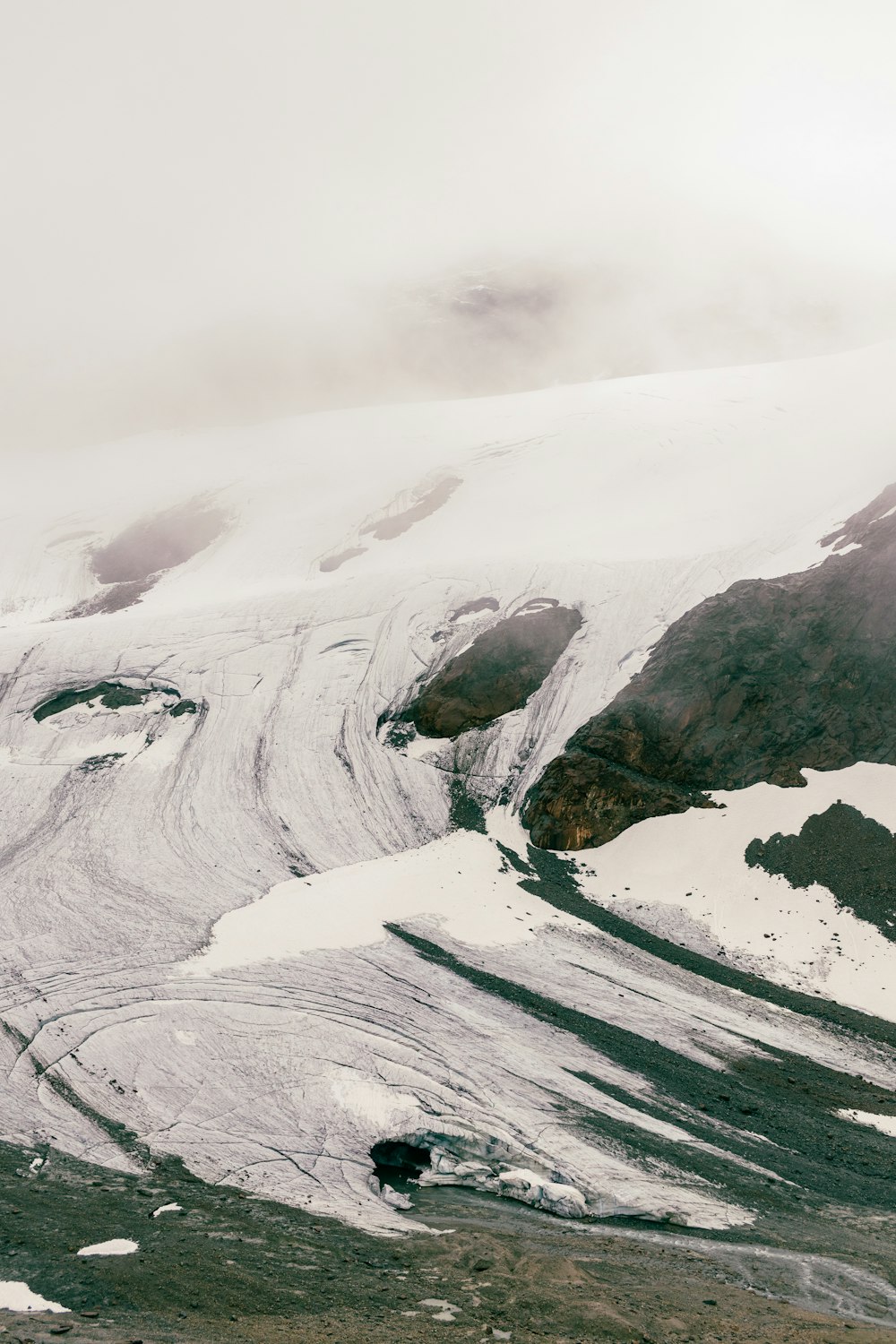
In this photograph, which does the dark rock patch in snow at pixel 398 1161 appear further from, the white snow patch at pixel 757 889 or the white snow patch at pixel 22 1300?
the white snow patch at pixel 757 889

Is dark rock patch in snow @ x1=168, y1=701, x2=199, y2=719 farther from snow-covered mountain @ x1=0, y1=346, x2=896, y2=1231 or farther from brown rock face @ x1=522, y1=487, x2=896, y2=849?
brown rock face @ x1=522, y1=487, x2=896, y2=849

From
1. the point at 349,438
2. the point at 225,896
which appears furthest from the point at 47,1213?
the point at 349,438

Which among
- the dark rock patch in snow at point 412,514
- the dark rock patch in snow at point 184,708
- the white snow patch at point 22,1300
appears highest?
the dark rock patch in snow at point 412,514

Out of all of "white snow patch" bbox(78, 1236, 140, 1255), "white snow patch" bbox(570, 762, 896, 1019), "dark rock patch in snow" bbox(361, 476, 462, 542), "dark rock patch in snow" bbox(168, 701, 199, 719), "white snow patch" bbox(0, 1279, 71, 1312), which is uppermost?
"dark rock patch in snow" bbox(361, 476, 462, 542)

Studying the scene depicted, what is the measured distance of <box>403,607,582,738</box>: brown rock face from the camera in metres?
42.7

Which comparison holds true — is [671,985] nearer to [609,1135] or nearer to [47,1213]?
[609,1135]

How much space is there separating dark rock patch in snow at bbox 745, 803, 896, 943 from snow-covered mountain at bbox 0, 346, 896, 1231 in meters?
0.20

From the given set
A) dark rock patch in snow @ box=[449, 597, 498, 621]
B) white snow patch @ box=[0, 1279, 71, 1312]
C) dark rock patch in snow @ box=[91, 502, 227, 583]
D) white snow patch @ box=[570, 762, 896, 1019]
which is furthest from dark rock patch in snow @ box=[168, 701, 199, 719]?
white snow patch @ box=[0, 1279, 71, 1312]

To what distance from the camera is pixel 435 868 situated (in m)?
33.6

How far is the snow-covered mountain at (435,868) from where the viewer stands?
749 inches

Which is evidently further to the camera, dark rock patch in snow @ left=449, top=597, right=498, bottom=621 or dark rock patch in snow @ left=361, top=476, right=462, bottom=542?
dark rock patch in snow @ left=361, top=476, right=462, bottom=542

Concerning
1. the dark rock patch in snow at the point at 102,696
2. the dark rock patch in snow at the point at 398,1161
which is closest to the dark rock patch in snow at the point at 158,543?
the dark rock patch in snow at the point at 102,696

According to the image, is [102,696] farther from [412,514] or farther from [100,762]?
[412,514]

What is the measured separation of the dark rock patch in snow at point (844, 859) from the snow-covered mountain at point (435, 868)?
20cm
